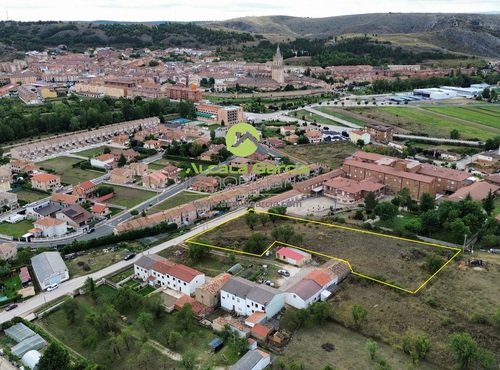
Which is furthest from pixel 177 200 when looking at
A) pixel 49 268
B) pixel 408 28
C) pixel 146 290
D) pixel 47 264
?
pixel 408 28

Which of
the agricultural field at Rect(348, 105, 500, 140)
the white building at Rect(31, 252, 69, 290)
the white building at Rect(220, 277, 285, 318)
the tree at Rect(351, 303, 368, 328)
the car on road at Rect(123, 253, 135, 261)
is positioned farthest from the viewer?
the agricultural field at Rect(348, 105, 500, 140)

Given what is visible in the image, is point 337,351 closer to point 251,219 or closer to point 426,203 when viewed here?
point 251,219

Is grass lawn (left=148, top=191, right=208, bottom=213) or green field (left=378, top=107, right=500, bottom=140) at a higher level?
green field (left=378, top=107, right=500, bottom=140)

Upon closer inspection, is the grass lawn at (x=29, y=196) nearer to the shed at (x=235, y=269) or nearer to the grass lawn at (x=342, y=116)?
the shed at (x=235, y=269)

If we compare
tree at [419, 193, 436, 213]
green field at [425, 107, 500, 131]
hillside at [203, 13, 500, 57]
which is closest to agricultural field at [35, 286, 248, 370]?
tree at [419, 193, 436, 213]

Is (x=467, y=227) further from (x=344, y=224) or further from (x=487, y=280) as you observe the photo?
(x=344, y=224)

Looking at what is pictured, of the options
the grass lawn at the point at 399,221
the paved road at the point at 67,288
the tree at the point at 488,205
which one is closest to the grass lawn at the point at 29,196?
the paved road at the point at 67,288

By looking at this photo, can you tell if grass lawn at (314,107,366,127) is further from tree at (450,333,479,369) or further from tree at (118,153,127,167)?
tree at (450,333,479,369)
